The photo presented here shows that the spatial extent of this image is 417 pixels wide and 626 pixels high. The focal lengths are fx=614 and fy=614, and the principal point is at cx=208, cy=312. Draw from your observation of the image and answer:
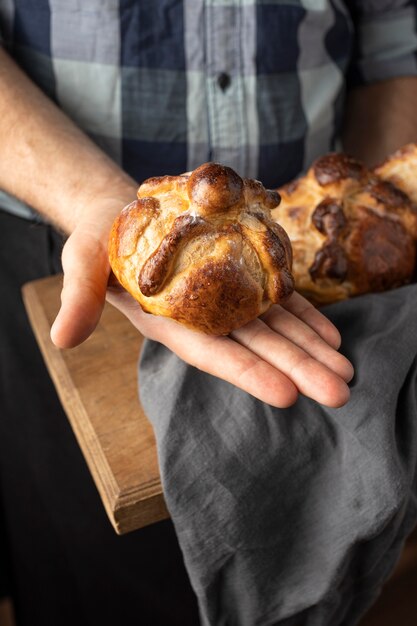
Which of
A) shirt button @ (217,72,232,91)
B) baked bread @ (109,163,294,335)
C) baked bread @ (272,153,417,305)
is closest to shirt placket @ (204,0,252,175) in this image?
shirt button @ (217,72,232,91)

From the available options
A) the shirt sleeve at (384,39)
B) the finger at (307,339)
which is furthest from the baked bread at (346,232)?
the shirt sleeve at (384,39)

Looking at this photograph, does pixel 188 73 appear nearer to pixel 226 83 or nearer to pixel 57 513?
pixel 226 83

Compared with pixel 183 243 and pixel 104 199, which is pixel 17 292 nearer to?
pixel 104 199

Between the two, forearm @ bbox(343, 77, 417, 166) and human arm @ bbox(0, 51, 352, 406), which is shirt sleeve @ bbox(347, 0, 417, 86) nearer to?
forearm @ bbox(343, 77, 417, 166)

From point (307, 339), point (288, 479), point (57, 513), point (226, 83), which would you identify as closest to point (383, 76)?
point (226, 83)

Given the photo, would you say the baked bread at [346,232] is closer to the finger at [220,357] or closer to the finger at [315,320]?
the finger at [315,320]

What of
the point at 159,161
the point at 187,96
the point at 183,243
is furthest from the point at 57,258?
the point at 183,243
